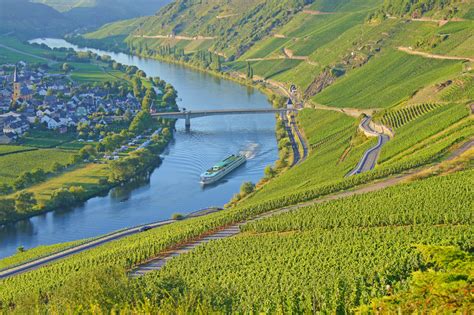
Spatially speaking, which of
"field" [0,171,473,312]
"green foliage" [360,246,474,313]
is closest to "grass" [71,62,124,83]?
"field" [0,171,473,312]

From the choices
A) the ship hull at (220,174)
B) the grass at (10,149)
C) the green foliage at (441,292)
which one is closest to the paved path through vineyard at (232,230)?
the ship hull at (220,174)

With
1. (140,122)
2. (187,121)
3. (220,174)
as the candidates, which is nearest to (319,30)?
(187,121)

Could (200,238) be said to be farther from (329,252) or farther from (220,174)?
(220,174)

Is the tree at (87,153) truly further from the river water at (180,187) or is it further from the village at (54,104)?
the village at (54,104)

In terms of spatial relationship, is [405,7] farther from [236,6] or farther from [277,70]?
[236,6]

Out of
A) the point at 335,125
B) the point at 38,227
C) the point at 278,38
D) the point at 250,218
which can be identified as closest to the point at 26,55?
the point at 278,38

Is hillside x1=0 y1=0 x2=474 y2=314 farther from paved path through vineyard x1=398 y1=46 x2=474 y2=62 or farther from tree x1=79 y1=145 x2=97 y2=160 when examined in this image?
tree x1=79 y1=145 x2=97 y2=160
